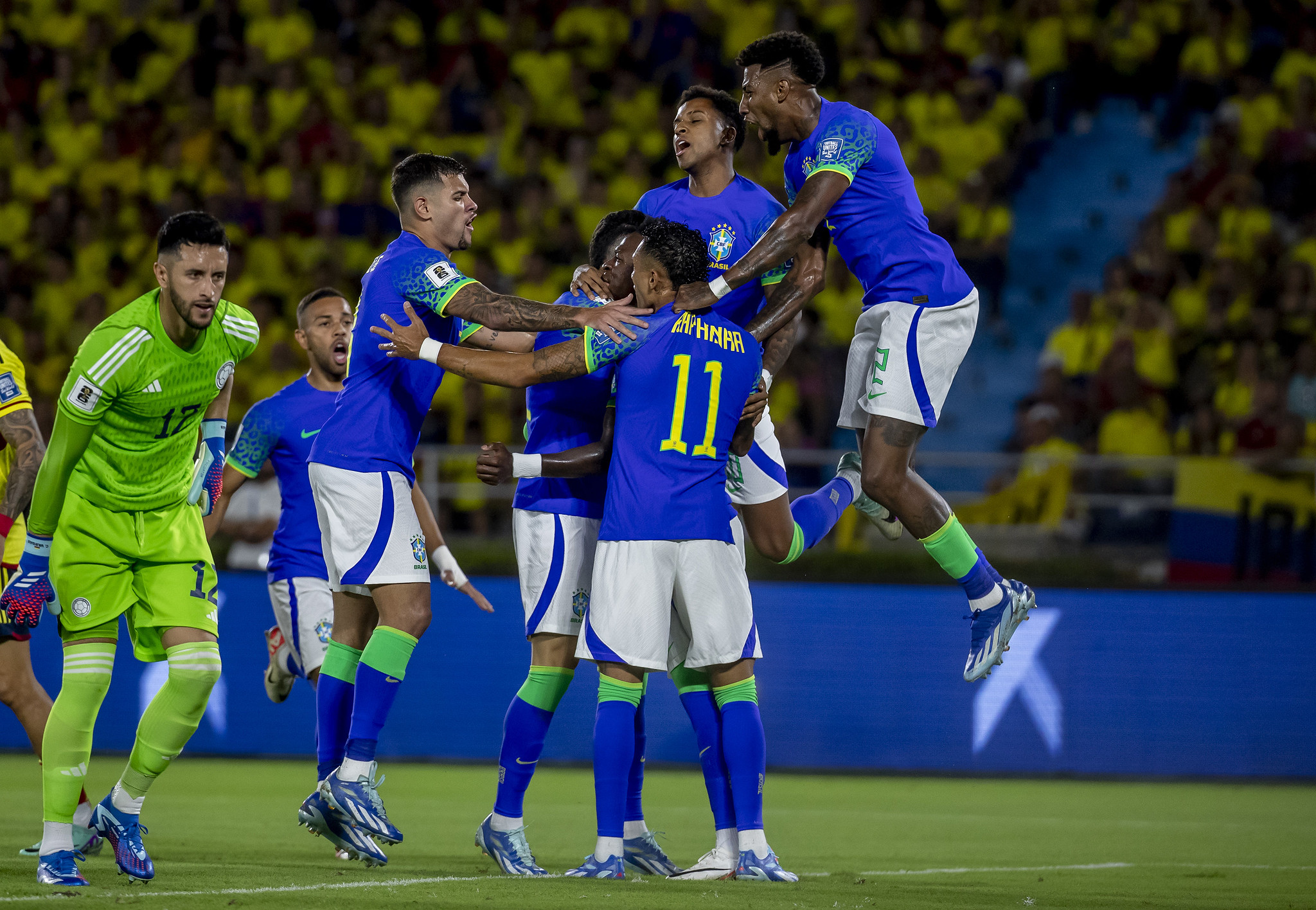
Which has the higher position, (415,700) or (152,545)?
(152,545)

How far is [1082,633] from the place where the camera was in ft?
37.3

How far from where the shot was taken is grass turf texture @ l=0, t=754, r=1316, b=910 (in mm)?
5449

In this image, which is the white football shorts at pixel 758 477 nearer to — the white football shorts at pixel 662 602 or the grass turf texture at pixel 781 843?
the white football shorts at pixel 662 602

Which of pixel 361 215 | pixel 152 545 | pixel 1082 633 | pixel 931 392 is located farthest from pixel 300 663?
pixel 361 215

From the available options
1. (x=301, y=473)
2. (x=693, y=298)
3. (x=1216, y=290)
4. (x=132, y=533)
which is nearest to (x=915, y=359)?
(x=693, y=298)

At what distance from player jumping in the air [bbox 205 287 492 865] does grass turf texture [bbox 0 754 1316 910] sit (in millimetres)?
1028

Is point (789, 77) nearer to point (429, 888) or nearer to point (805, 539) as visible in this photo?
point (805, 539)

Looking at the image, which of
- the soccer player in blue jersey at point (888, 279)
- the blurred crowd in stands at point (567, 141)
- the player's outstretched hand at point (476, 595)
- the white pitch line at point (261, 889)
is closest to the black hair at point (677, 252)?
the soccer player in blue jersey at point (888, 279)

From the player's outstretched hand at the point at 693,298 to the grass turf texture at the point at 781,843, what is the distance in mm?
2246

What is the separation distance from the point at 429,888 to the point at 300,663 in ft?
8.78

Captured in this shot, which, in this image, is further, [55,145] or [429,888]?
[55,145]

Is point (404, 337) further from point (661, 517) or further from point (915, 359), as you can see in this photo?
point (915, 359)

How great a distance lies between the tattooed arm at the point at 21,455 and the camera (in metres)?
6.10

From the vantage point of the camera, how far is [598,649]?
5.95 m
